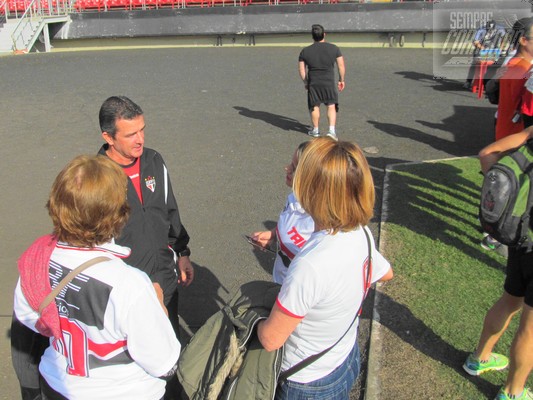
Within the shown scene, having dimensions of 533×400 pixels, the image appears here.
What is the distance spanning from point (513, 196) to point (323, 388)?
4.81ft

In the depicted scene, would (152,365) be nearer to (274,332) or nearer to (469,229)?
(274,332)

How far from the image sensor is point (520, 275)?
2.96 metres

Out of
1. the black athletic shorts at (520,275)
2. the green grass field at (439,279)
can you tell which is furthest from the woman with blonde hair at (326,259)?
the green grass field at (439,279)

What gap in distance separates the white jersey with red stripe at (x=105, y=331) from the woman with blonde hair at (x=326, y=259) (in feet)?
1.39

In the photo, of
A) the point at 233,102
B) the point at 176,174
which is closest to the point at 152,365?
the point at 176,174

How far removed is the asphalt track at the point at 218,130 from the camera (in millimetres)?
5438

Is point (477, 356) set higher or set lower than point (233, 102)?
lower

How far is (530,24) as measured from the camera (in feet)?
15.1

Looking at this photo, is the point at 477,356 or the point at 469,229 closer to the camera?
the point at 477,356

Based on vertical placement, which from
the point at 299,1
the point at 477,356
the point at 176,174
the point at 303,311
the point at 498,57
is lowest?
the point at 477,356

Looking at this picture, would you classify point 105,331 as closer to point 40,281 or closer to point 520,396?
point 40,281

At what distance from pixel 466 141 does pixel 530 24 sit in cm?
445

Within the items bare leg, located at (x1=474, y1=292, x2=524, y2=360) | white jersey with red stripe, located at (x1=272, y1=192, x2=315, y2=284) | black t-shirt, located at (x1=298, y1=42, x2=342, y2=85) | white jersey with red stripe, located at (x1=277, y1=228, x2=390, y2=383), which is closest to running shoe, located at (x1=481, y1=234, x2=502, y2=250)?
bare leg, located at (x1=474, y1=292, x2=524, y2=360)

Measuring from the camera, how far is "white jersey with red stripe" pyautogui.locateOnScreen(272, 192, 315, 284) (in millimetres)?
2580
